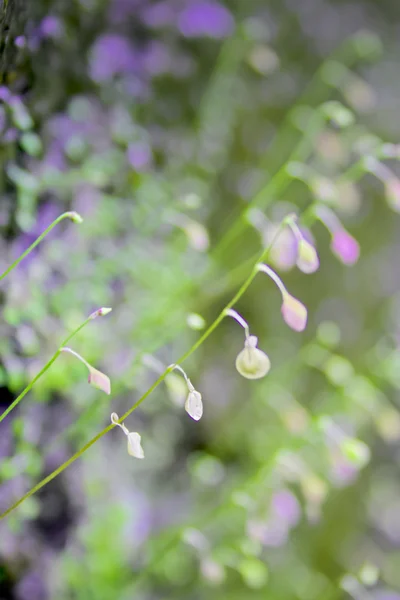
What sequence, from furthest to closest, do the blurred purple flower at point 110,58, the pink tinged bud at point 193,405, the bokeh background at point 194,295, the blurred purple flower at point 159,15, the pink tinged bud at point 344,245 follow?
the blurred purple flower at point 159,15 < the blurred purple flower at point 110,58 < the bokeh background at point 194,295 < the pink tinged bud at point 344,245 < the pink tinged bud at point 193,405

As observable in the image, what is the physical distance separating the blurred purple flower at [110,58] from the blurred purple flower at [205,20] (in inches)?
5.5

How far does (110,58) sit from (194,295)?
0.40m

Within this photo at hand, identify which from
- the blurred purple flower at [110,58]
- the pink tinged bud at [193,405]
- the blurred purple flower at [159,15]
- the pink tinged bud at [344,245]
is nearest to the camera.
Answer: the pink tinged bud at [193,405]

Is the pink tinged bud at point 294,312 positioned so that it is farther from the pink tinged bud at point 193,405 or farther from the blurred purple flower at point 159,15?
the blurred purple flower at point 159,15

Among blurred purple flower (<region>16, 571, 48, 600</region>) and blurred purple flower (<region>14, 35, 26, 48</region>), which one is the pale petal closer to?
blurred purple flower (<region>14, 35, 26, 48</region>)

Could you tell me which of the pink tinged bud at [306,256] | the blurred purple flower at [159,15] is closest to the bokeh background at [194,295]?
the blurred purple flower at [159,15]

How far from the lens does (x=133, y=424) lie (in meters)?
0.99

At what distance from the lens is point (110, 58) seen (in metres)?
0.86

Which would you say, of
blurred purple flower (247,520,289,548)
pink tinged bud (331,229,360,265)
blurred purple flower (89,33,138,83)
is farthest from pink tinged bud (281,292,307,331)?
blurred purple flower (89,33,138,83)

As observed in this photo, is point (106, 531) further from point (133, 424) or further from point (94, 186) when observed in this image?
point (94, 186)

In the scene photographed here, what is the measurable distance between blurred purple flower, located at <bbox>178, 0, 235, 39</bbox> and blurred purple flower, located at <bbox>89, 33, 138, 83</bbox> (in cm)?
14

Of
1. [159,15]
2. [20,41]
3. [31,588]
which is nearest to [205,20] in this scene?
[159,15]

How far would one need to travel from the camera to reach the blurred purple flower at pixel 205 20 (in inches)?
38.8

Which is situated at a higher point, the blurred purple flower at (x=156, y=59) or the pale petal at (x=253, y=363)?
the blurred purple flower at (x=156, y=59)
